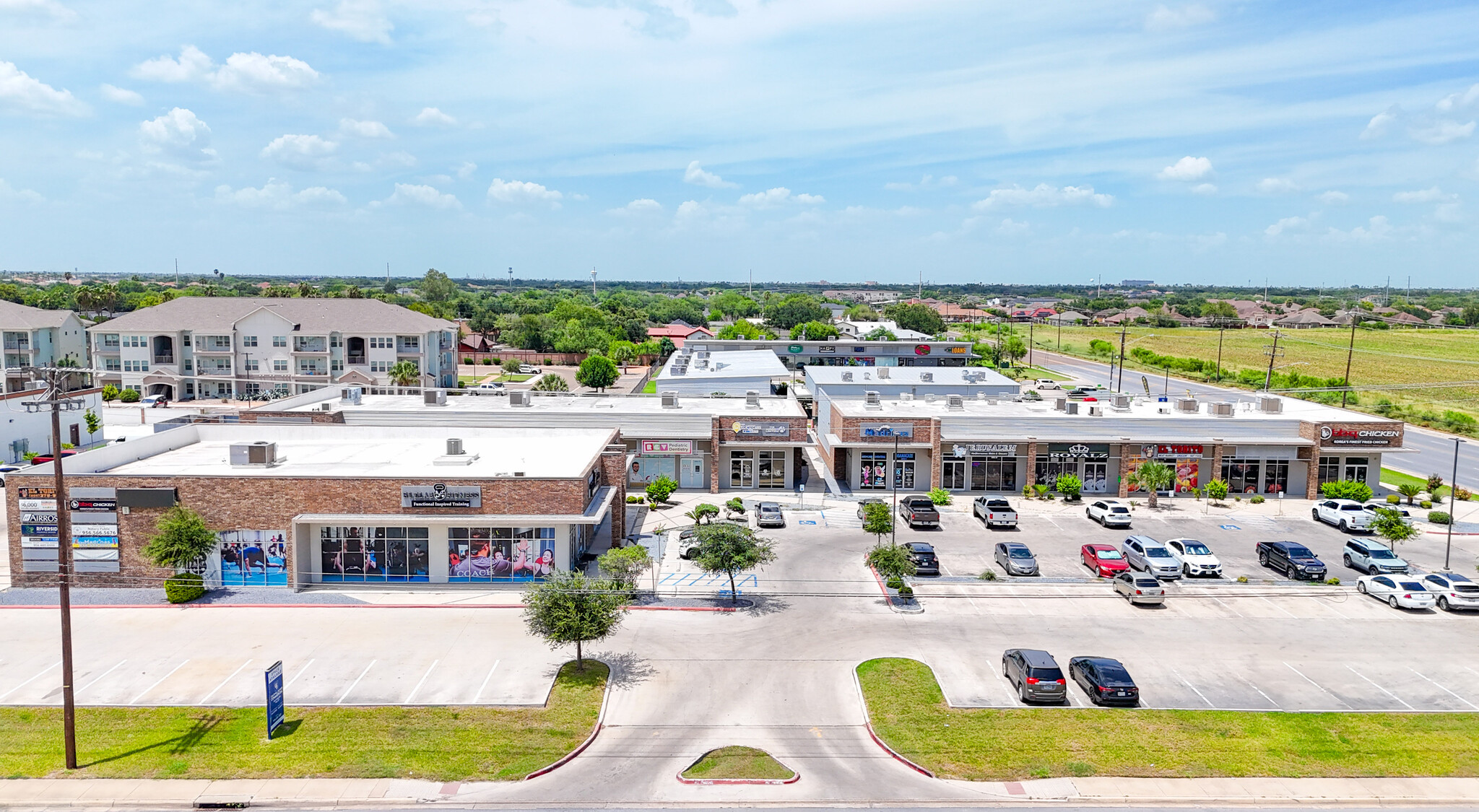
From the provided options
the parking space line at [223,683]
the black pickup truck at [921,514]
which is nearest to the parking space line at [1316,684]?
the black pickup truck at [921,514]

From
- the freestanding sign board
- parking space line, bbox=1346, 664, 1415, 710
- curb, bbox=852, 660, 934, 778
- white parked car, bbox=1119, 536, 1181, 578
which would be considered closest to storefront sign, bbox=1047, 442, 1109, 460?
white parked car, bbox=1119, 536, 1181, 578

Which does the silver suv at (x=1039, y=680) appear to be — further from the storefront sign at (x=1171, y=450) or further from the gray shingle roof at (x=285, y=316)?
the gray shingle roof at (x=285, y=316)

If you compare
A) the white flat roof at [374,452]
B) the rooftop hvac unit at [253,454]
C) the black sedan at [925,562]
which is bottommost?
the black sedan at [925,562]

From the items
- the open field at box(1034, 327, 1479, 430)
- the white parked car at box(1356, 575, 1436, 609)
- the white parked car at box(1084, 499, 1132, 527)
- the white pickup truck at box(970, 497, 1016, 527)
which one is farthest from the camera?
the open field at box(1034, 327, 1479, 430)

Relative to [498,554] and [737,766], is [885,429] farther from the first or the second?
[737,766]

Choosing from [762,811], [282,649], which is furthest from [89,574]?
[762,811]

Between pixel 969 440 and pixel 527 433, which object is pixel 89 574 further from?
pixel 969 440

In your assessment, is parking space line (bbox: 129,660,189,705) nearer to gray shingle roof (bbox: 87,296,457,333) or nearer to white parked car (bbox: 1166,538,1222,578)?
white parked car (bbox: 1166,538,1222,578)
